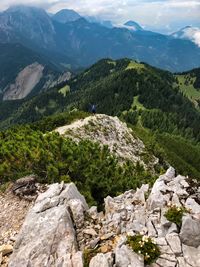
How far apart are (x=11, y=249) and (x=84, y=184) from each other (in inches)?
510

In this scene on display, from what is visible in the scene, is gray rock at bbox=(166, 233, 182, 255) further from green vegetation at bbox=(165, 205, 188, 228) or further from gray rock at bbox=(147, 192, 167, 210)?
gray rock at bbox=(147, 192, 167, 210)

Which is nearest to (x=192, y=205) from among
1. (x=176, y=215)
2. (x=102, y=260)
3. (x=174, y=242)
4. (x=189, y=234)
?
(x=176, y=215)

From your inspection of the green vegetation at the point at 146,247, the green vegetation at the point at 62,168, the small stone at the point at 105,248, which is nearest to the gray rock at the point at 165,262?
the green vegetation at the point at 146,247

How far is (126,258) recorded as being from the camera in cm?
1947

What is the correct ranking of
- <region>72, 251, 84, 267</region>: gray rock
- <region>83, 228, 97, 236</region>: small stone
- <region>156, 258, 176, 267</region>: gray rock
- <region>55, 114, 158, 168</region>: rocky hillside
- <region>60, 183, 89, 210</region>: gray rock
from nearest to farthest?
<region>156, 258, 176, 267</region>: gray rock, <region>72, 251, 84, 267</region>: gray rock, <region>83, 228, 97, 236</region>: small stone, <region>60, 183, 89, 210</region>: gray rock, <region>55, 114, 158, 168</region>: rocky hillside

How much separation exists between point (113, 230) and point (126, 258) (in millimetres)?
3836

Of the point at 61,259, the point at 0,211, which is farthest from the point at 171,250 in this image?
the point at 0,211

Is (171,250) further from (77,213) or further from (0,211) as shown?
(0,211)

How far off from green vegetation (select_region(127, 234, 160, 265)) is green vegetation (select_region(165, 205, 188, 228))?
213 centimetres

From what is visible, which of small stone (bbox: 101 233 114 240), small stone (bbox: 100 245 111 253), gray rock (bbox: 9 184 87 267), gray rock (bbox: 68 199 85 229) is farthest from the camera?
gray rock (bbox: 68 199 85 229)

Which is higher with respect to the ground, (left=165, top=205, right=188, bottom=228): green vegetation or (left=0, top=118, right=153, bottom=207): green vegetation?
(left=165, top=205, right=188, bottom=228): green vegetation

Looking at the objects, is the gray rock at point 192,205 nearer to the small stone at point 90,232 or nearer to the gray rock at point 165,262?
the gray rock at point 165,262

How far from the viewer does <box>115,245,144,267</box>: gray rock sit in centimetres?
1922

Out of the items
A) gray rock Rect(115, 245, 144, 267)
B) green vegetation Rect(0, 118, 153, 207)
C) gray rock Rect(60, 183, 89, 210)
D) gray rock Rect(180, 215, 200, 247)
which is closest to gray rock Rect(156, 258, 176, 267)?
gray rock Rect(115, 245, 144, 267)
